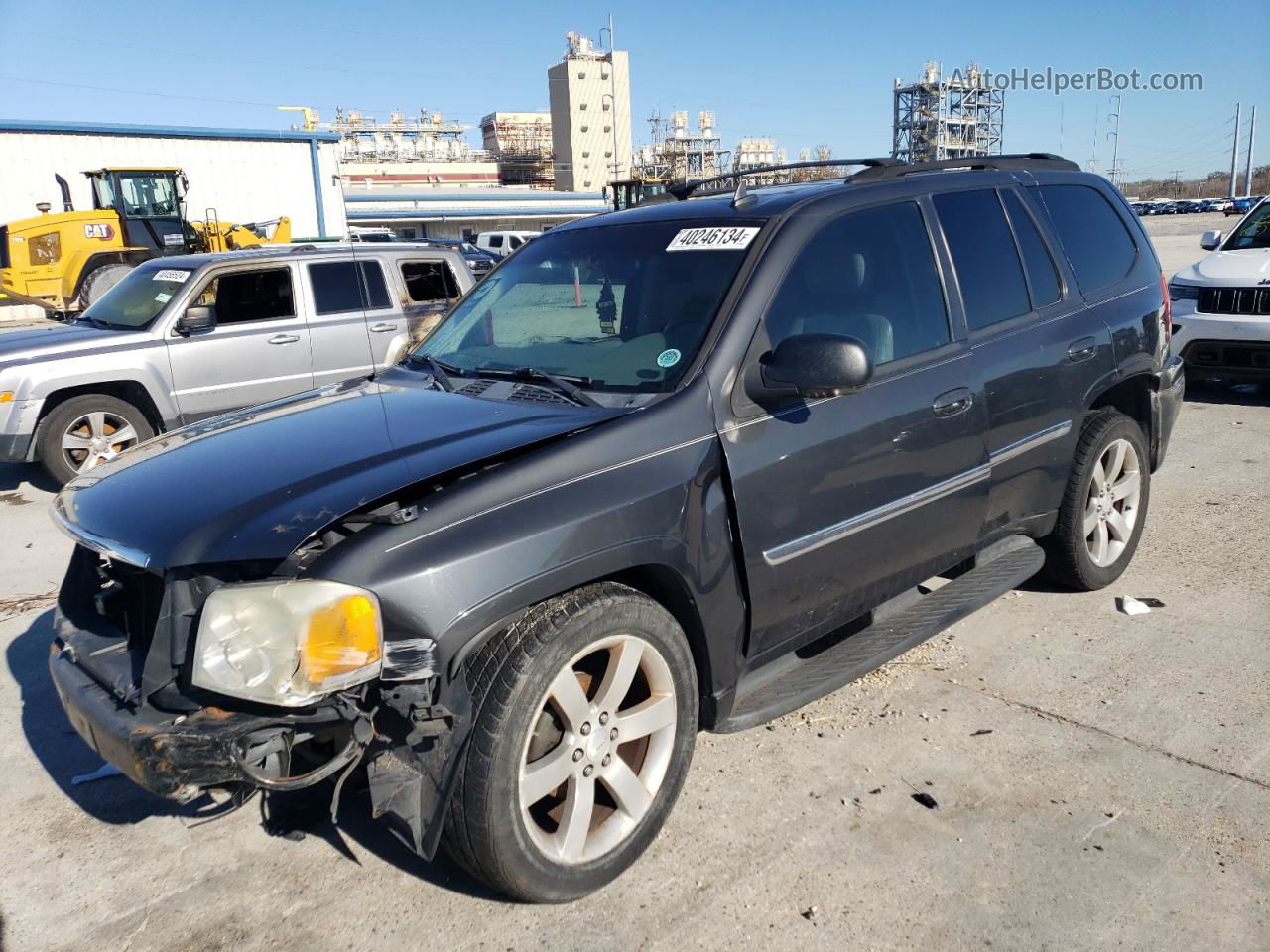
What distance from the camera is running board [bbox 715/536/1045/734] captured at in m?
3.05

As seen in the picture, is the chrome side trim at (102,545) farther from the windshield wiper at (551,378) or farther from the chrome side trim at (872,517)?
the chrome side trim at (872,517)

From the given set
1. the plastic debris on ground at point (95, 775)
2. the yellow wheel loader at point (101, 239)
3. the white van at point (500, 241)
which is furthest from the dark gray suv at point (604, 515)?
the white van at point (500, 241)

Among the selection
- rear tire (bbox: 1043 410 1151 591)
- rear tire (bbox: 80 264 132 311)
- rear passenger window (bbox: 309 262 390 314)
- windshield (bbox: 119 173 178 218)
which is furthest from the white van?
rear tire (bbox: 1043 410 1151 591)

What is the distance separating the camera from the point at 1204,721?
3467mm

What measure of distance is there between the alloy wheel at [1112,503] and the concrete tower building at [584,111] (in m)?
111

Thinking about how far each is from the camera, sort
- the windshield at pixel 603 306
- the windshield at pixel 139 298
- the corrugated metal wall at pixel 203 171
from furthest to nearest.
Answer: the corrugated metal wall at pixel 203 171 < the windshield at pixel 139 298 < the windshield at pixel 603 306

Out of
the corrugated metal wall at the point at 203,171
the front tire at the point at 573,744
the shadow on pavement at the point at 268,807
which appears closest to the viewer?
the front tire at the point at 573,744

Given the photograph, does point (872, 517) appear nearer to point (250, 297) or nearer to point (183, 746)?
point (183, 746)

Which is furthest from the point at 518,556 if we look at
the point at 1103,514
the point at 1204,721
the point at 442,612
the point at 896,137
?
the point at 896,137

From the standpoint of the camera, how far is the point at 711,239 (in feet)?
11.0

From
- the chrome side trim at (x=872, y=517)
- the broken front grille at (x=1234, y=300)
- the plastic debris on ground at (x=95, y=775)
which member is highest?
the broken front grille at (x=1234, y=300)

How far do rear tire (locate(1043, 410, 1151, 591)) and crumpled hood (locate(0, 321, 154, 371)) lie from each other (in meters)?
6.82

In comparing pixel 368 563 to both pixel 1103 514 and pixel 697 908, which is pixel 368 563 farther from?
pixel 1103 514

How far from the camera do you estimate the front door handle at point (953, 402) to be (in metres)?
3.50
